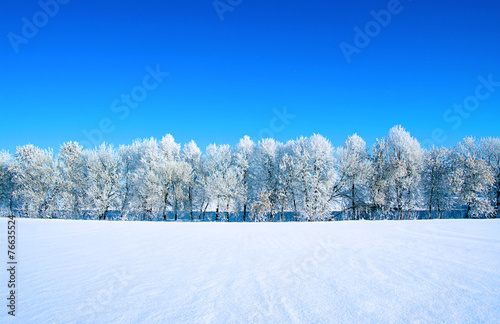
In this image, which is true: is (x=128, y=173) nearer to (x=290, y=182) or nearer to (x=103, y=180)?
(x=103, y=180)

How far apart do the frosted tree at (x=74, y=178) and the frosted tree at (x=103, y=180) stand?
1377 mm

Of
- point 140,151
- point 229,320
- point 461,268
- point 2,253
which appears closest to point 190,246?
point 229,320

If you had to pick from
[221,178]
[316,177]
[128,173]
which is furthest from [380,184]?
[128,173]

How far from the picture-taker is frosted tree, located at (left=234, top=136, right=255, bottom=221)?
89.8ft

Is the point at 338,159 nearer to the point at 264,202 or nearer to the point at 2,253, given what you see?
the point at 264,202

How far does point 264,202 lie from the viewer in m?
21.3

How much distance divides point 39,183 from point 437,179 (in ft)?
149

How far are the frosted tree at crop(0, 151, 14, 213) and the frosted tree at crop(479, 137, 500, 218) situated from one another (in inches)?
2224

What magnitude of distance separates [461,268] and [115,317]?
14.7ft

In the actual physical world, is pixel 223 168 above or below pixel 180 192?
above

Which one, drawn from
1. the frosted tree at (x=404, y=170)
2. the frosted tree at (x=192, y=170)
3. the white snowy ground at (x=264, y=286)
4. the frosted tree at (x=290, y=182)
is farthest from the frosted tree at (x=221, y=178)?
the white snowy ground at (x=264, y=286)

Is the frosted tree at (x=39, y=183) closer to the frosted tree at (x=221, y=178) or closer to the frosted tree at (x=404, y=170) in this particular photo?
the frosted tree at (x=221, y=178)

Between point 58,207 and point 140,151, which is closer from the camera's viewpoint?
point 58,207

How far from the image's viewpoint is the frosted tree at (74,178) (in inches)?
1024
